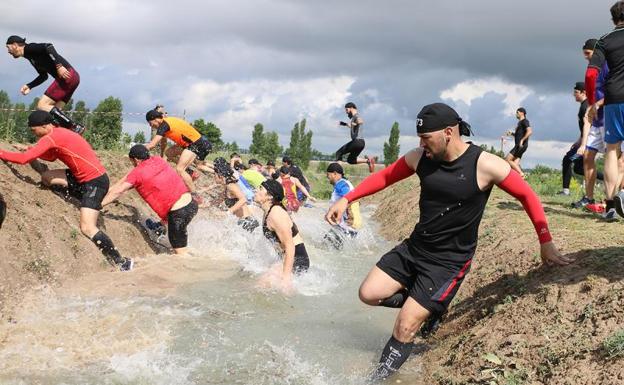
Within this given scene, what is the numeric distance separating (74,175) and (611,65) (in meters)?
6.76

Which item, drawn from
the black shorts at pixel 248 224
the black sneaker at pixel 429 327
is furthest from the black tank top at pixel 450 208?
the black shorts at pixel 248 224

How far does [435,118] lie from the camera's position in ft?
13.5

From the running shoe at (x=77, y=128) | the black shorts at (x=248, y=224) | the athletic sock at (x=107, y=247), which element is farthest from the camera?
the black shorts at (x=248, y=224)

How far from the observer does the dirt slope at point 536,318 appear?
12.4ft

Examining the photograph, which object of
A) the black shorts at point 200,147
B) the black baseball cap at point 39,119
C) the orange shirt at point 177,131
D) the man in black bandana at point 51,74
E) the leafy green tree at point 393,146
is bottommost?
the leafy green tree at point 393,146

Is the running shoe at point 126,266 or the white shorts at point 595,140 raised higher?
the white shorts at point 595,140

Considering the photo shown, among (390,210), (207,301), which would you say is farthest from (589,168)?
(390,210)

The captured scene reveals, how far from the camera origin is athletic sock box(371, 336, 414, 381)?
434 centimetres

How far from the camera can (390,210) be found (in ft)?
54.0

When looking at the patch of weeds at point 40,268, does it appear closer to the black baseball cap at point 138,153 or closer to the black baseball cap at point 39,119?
the black baseball cap at point 39,119

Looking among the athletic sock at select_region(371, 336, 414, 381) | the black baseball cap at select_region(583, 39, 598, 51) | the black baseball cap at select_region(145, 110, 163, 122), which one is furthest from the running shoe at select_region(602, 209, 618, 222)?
the black baseball cap at select_region(145, 110, 163, 122)

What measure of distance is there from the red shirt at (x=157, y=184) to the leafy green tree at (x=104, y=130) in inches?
260

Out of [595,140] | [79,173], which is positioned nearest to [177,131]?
[79,173]

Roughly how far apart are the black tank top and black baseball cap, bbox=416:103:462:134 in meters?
0.31
